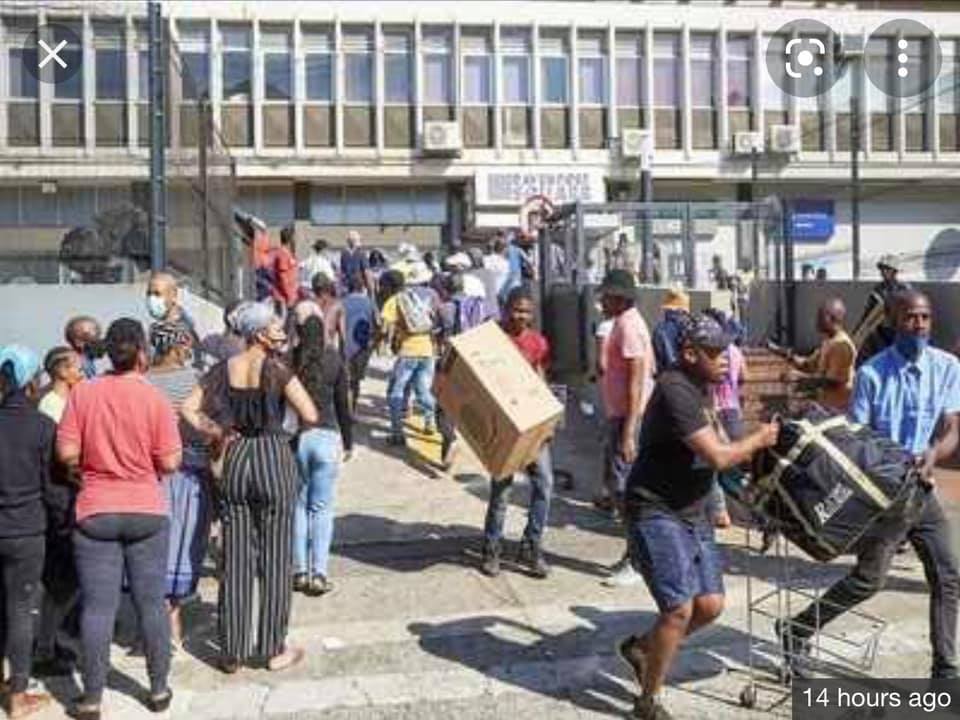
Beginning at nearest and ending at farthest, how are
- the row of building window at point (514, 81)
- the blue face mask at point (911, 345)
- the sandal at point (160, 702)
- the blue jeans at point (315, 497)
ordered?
the sandal at point (160, 702) < the blue face mask at point (911, 345) < the blue jeans at point (315, 497) < the row of building window at point (514, 81)

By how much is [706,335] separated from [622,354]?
9.22ft

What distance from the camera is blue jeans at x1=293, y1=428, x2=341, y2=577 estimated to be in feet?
24.3

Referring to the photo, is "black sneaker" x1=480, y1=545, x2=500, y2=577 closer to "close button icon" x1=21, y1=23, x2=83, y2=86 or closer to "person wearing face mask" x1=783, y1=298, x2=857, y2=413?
"person wearing face mask" x1=783, y1=298, x2=857, y2=413

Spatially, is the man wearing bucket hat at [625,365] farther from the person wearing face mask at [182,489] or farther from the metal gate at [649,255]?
the metal gate at [649,255]

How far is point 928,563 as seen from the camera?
225 inches

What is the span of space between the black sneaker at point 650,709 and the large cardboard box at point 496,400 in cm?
194

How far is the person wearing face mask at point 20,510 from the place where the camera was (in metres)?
5.56

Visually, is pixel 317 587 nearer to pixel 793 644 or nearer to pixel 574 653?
pixel 574 653

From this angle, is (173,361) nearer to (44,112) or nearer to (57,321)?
(57,321)

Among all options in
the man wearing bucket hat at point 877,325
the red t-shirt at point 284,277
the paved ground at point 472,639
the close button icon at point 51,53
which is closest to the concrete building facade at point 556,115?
the red t-shirt at point 284,277

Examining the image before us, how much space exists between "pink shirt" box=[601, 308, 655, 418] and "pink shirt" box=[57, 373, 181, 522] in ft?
10.9

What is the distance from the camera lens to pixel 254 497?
619 cm

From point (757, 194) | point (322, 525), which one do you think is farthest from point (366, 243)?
point (322, 525)

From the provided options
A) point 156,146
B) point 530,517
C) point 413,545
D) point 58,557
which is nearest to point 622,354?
point 530,517
